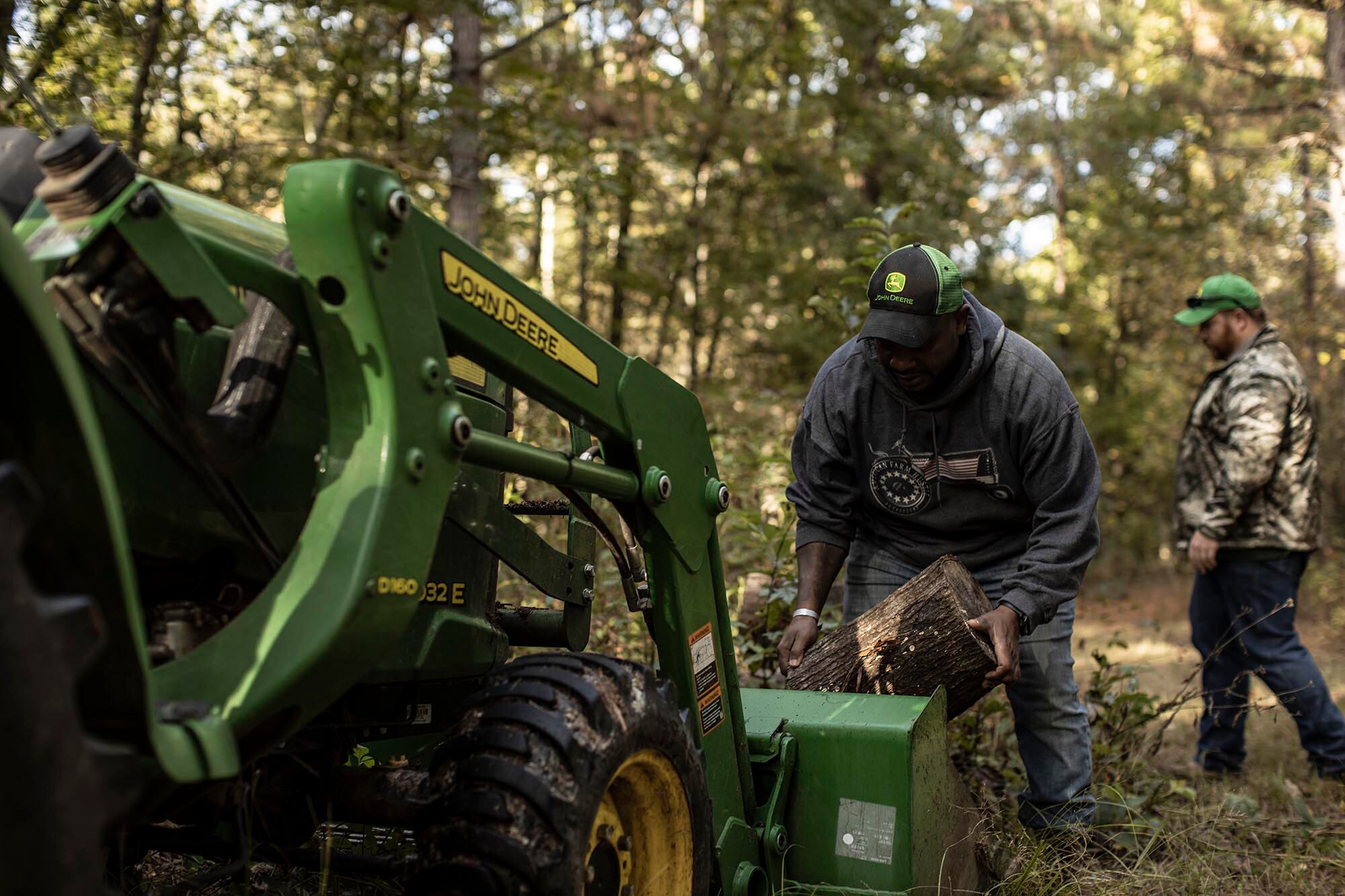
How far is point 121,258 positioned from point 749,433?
6.84m

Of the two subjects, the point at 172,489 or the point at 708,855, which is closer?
the point at 172,489

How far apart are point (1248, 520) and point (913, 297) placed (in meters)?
2.96

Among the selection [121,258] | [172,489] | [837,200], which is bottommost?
[172,489]

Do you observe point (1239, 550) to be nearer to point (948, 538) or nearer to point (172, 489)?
point (948, 538)

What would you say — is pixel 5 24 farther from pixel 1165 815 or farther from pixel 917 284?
pixel 1165 815

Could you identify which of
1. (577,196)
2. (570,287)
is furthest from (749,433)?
(570,287)

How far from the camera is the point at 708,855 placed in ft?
8.36

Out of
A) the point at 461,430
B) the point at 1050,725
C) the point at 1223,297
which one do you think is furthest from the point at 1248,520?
the point at 461,430

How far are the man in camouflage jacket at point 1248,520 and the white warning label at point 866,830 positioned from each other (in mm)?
2992

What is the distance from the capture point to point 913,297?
3.49 meters

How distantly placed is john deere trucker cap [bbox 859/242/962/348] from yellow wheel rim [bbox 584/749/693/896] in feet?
5.52

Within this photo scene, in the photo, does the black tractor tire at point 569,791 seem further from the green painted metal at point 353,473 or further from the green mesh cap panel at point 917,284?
the green mesh cap panel at point 917,284

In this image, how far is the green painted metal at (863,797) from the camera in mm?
2949

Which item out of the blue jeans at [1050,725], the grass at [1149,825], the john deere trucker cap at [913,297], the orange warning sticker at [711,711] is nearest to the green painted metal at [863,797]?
the orange warning sticker at [711,711]
